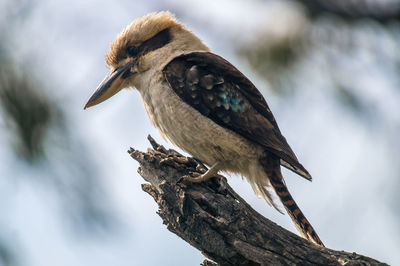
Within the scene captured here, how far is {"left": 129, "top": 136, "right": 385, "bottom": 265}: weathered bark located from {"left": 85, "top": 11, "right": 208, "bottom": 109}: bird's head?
113 centimetres

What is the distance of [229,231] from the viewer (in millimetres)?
3090

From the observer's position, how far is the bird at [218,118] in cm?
373

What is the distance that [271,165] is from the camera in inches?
151

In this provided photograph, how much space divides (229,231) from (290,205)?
785 millimetres

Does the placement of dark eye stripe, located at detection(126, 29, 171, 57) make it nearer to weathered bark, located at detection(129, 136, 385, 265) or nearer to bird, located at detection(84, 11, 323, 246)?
bird, located at detection(84, 11, 323, 246)

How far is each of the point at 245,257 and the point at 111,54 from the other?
200 centimetres

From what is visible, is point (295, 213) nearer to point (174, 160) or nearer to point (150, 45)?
point (174, 160)

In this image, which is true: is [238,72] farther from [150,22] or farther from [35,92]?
[35,92]

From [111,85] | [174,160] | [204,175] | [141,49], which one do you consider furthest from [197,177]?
[141,49]

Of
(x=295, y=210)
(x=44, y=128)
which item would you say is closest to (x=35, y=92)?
(x=44, y=128)

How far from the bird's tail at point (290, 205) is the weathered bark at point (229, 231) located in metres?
0.48

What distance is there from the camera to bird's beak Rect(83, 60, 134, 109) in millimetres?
4176

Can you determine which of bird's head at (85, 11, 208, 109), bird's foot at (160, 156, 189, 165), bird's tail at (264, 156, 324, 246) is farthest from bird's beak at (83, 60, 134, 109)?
bird's tail at (264, 156, 324, 246)

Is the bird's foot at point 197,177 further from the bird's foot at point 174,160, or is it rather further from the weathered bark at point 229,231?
the bird's foot at point 174,160
